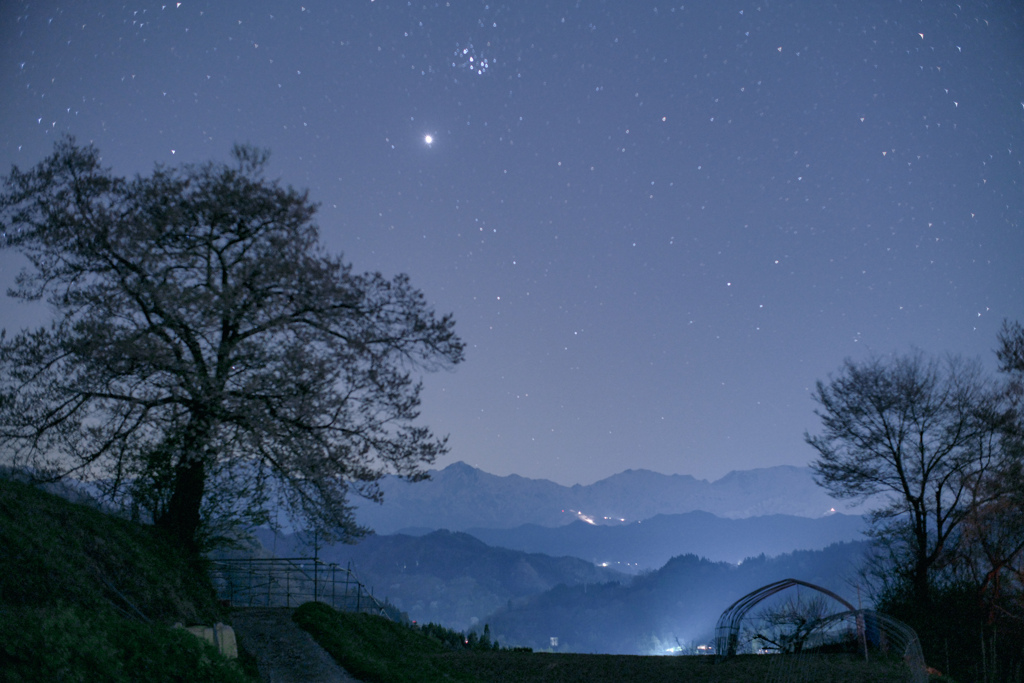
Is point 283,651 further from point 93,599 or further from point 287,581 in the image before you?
point 287,581

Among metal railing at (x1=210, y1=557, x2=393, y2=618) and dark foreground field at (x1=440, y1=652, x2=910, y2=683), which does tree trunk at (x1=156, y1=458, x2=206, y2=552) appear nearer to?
metal railing at (x1=210, y1=557, x2=393, y2=618)

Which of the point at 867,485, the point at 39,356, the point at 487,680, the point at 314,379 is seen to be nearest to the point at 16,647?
the point at 314,379

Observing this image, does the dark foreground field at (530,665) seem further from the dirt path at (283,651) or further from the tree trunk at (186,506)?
the tree trunk at (186,506)

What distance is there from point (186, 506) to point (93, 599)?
268 inches

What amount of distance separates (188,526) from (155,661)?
30.7 ft

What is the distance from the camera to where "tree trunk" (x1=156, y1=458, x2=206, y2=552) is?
1580 centimetres

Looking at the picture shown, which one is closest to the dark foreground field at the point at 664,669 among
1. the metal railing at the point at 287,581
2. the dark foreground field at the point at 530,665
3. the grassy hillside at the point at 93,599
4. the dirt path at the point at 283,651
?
the dark foreground field at the point at 530,665

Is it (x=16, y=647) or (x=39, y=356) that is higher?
(x=39, y=356)

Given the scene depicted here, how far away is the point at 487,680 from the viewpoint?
15.8 metres

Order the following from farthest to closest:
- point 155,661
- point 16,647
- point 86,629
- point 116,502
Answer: point 116,502 < point 155,661 < point 86,629 < point 16,647

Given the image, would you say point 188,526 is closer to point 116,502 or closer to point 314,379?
point 116,502

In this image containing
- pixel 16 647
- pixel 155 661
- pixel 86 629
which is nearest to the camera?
pixel 16 647

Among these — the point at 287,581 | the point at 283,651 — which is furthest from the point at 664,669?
the point at 287,581

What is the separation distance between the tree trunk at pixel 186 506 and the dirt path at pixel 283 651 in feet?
7.60
